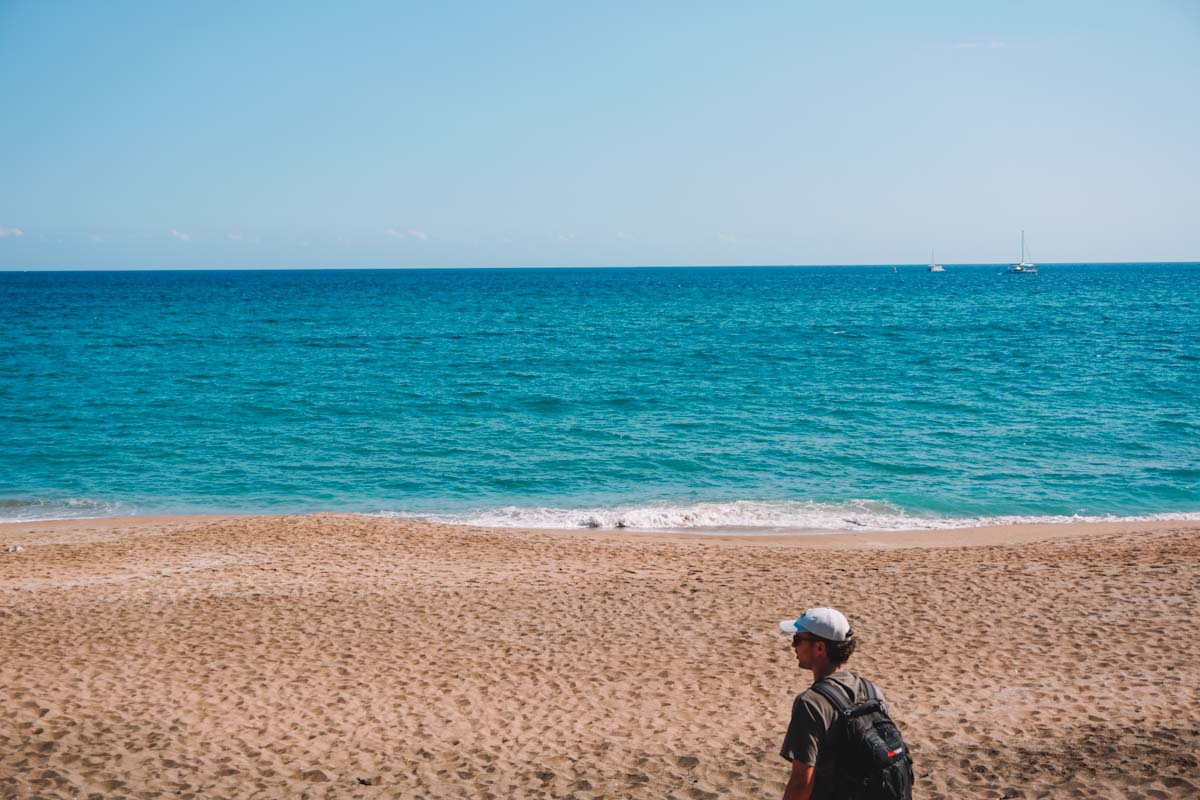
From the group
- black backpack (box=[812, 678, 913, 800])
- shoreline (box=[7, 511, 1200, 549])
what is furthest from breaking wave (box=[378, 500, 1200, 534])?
black backpack (box=[812, 678, 913, 800])

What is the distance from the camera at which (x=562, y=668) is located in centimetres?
970

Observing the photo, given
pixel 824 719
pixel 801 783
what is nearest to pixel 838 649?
pixel 824 719

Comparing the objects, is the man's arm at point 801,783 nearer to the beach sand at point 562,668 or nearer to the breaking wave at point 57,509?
the beach sand at point 562,668

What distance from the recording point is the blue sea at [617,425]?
20.7 m

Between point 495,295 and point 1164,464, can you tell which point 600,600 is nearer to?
point 1164,464

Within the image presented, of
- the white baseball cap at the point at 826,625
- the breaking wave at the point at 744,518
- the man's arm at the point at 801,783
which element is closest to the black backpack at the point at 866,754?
the man's arm at the point at 801,783

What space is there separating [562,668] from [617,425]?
19114mm

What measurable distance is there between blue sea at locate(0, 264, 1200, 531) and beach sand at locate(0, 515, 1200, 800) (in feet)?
18.2

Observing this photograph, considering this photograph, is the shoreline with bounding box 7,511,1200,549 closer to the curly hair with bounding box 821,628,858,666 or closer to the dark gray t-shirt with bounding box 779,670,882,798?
the curly hair with bounding box 821,628,858,666

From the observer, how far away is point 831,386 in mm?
35844

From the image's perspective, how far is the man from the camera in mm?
3998

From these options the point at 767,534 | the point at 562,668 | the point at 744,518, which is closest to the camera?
the point at 562,668

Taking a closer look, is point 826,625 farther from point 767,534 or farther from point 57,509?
point 57,509

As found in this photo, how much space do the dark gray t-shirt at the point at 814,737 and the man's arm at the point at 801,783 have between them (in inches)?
1.0
